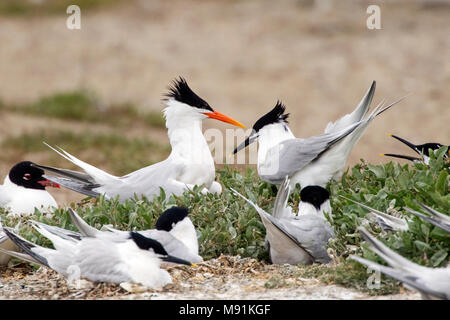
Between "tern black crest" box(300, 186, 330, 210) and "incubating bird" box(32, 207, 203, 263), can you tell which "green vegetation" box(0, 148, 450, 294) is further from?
"incubating bird" box(32, 207, 203, 263)

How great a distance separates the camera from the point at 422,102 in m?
11.3

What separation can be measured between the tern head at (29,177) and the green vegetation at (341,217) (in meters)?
0.41

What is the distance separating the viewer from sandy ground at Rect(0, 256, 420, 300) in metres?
3.79

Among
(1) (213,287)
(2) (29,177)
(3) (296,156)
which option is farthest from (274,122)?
(1) (213,287)

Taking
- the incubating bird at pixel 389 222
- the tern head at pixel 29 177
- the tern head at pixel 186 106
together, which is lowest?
the incubating bird at pixel 389 222

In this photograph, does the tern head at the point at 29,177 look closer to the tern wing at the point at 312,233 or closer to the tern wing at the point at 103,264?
the tern wing at the point at 103,264

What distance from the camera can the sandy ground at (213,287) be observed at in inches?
149

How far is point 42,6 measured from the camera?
55.9ft

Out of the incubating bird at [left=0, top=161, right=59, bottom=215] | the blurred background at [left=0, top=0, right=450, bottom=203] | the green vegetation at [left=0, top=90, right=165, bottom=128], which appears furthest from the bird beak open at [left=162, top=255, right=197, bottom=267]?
the green vegetation at [left=0, top=90, right=165, bottom=128]

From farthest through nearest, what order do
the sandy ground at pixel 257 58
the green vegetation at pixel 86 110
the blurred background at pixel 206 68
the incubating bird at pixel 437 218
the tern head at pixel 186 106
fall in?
the sandy ground at pixel 257 58 → the green vegetation at pixel 86 110 → the blurred background at pixel 206 68 → the tern head at pixel 186 106 → the incubating bird at pixel 437 218

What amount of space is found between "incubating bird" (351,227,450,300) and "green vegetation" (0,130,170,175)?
16.6ft

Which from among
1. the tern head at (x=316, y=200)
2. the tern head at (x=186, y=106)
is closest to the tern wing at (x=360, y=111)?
the tern head at (x=186, y=106)

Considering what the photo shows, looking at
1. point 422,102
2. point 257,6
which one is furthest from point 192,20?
point 422,102

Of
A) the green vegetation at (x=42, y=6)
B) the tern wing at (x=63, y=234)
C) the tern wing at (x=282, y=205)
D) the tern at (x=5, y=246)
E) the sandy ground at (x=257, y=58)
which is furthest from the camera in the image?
the green vegetation at (x=42, y=6)
